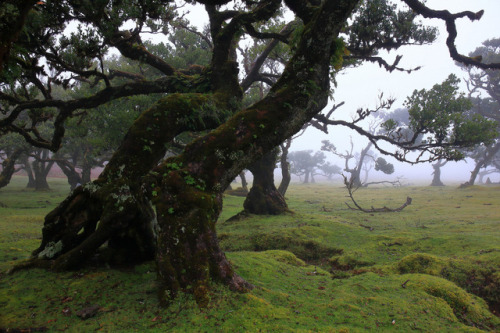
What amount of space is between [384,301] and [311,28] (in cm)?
596

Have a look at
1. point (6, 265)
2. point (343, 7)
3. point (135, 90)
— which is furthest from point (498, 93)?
point (6, 265)

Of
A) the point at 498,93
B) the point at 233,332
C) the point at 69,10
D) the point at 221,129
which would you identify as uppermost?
the point at 498,93

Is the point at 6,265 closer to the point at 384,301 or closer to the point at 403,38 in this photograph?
the point at 384,301

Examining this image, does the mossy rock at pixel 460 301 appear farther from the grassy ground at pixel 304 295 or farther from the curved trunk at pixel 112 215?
the curved trunk at pixel 112 215

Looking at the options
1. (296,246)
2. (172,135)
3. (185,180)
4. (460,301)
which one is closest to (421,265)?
(460,301)

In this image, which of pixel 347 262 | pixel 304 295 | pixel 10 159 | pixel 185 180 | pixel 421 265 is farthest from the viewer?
pixel 10 159

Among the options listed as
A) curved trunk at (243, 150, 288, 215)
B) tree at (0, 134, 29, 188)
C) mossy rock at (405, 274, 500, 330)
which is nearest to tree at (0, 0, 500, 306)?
mossy rock at (405, 274, 500, 330)

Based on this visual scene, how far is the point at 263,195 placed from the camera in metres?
14.7

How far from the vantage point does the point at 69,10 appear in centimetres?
739

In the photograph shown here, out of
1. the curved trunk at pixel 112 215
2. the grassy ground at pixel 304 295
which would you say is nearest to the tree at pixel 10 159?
the grassy ground at pixel 304 295

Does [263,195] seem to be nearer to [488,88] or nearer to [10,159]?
[10,159]

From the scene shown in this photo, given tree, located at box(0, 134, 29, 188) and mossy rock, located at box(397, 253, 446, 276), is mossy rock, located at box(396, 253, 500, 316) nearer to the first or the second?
mossy rock, located at box(397, 253, 446, 276)

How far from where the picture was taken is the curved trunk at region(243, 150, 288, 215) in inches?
571

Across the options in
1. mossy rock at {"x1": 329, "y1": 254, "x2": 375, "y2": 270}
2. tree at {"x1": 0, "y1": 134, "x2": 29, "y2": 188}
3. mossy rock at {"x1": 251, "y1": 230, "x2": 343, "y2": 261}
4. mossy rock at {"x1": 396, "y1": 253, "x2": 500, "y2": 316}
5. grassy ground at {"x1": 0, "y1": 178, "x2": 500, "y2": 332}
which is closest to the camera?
grassy ground at {"x1": 0, "y1": 178, "x2": 500, "y2": 332}
